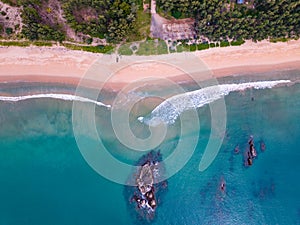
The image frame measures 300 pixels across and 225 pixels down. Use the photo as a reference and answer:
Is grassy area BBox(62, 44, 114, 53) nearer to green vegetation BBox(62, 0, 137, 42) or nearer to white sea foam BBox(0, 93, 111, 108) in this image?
green vegetation BBox(62, 0, 137, 42)

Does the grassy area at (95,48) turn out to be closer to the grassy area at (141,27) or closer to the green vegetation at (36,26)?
the green vegetation at (36,26)

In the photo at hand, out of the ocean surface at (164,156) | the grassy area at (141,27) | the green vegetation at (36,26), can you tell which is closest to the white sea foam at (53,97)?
the ocean surface at (164,156)

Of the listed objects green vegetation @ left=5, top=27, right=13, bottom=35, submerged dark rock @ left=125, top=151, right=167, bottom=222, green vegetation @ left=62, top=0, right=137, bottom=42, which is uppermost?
green vegetation @ left=62, top=0, right=137, bottom=42

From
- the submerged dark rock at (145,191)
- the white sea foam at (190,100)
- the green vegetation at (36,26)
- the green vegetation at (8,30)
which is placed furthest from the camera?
the white sea foam at (190,100)

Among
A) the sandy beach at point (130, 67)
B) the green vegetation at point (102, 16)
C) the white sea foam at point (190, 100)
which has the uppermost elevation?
the green vegetation at point (102, 16)

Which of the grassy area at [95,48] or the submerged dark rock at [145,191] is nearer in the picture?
the grassy area at [95,48]

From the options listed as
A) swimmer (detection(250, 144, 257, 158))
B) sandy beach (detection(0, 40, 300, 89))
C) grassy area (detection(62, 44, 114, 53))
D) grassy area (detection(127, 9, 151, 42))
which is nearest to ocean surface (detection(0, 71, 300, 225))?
swimmer (detection(250, 144, 257, 158))
